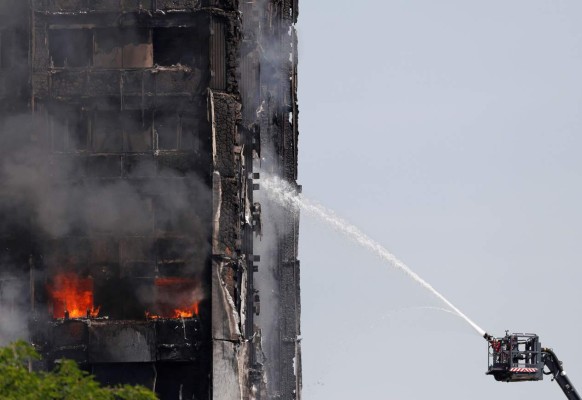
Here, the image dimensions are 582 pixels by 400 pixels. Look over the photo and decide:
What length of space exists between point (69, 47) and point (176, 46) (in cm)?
342

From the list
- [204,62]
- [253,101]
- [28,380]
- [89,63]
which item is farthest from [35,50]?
[28,380]

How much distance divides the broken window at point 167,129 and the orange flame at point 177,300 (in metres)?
4.32

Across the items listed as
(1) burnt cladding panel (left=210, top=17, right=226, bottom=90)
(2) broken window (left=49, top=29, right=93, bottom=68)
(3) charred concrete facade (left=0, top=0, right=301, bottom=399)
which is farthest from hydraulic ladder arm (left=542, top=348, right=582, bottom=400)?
(2) broken window (left=49, top=29, right=93, bottom=68)

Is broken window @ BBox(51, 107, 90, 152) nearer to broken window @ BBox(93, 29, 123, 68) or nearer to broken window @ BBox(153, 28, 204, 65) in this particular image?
broken window @ BBox(93, 29, 123, 68)

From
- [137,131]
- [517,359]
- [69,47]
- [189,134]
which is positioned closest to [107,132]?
[137,131]

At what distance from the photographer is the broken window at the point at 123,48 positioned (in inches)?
2340

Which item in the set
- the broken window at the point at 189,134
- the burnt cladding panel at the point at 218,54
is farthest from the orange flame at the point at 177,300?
the burnt cladding panel at the point at 218,54

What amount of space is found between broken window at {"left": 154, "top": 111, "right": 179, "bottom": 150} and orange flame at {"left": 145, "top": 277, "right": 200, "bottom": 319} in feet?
14.2

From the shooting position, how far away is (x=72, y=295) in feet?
194

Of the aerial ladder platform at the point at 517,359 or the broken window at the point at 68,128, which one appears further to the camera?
the broken window at the point at 68,128

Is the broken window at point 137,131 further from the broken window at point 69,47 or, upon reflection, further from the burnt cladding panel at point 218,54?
the burnt cladding panel at point 218,54

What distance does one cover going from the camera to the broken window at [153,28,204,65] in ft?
195

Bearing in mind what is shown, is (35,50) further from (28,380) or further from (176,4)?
(28,380)

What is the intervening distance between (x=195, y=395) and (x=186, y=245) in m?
4.78
